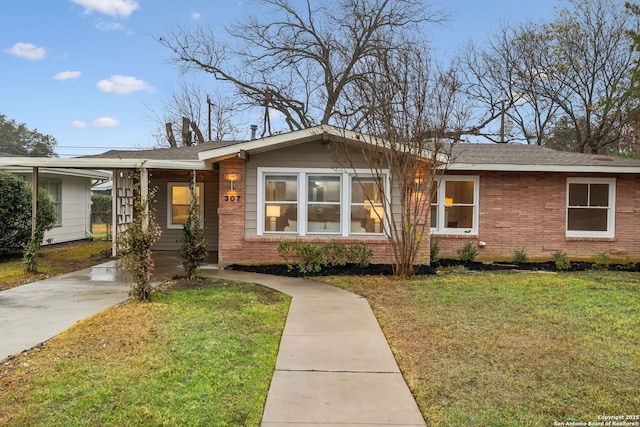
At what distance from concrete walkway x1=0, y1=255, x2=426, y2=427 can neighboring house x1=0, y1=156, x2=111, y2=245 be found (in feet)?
21.7

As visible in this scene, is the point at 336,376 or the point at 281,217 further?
the point at 281,217

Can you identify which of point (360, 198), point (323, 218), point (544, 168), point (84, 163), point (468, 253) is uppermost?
point (544, 168)

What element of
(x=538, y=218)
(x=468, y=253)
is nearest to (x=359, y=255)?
(x=468, y=253)

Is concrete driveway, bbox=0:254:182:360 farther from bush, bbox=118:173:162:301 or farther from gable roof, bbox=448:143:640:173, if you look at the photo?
gable roof, bbox=448:143:640:173

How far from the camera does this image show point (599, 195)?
11039mm

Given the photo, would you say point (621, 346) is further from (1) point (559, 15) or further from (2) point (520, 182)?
(1) point (559, 15)

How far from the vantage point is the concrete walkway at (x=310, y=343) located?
2.98 m

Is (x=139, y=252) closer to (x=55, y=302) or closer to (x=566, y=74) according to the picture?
(x=55, y=302)

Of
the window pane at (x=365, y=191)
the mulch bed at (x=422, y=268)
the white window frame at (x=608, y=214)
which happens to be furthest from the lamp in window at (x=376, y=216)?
the white window frame at (x=608, y=214)

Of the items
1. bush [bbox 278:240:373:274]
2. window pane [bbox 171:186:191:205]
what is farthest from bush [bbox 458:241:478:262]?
window pane [bbox 171:186:191:205]

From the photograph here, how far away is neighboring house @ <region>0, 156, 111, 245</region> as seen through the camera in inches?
530

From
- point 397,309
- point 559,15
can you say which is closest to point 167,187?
point 397,309

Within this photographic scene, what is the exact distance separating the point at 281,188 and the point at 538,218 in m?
6.74

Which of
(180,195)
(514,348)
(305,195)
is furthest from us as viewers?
(180,195)
